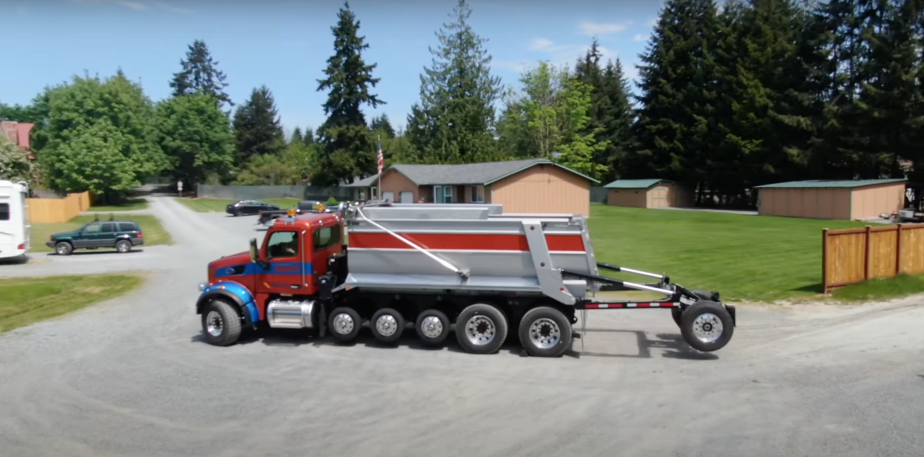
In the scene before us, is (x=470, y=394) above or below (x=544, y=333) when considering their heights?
below

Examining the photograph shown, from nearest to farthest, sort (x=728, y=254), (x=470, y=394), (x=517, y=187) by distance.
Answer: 1. (x=470, y=394)
2. (x=728, y=254)
3. (x=517, y=187)

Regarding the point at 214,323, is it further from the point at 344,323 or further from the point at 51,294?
the point at 51,294

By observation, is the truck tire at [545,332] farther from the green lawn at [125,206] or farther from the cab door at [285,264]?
the green lawn at [125,206]

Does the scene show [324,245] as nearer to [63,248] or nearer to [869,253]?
[869,253]

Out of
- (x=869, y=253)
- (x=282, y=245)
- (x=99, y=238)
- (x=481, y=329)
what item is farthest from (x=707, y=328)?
(x=99, y=238)

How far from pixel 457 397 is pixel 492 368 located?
159cm

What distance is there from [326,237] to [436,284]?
2.69m

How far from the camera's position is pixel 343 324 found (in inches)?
469

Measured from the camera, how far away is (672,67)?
75.3 metres

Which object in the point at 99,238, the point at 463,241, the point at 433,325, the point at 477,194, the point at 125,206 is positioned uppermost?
the point at 477,194

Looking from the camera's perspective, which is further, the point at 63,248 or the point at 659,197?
the point at 659,197

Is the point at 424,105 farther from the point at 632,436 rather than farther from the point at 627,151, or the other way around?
the point at 632,436

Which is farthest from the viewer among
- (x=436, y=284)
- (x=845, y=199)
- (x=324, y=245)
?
(x=845, y=199)

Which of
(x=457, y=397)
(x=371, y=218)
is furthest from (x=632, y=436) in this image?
(x=371, y=218)
